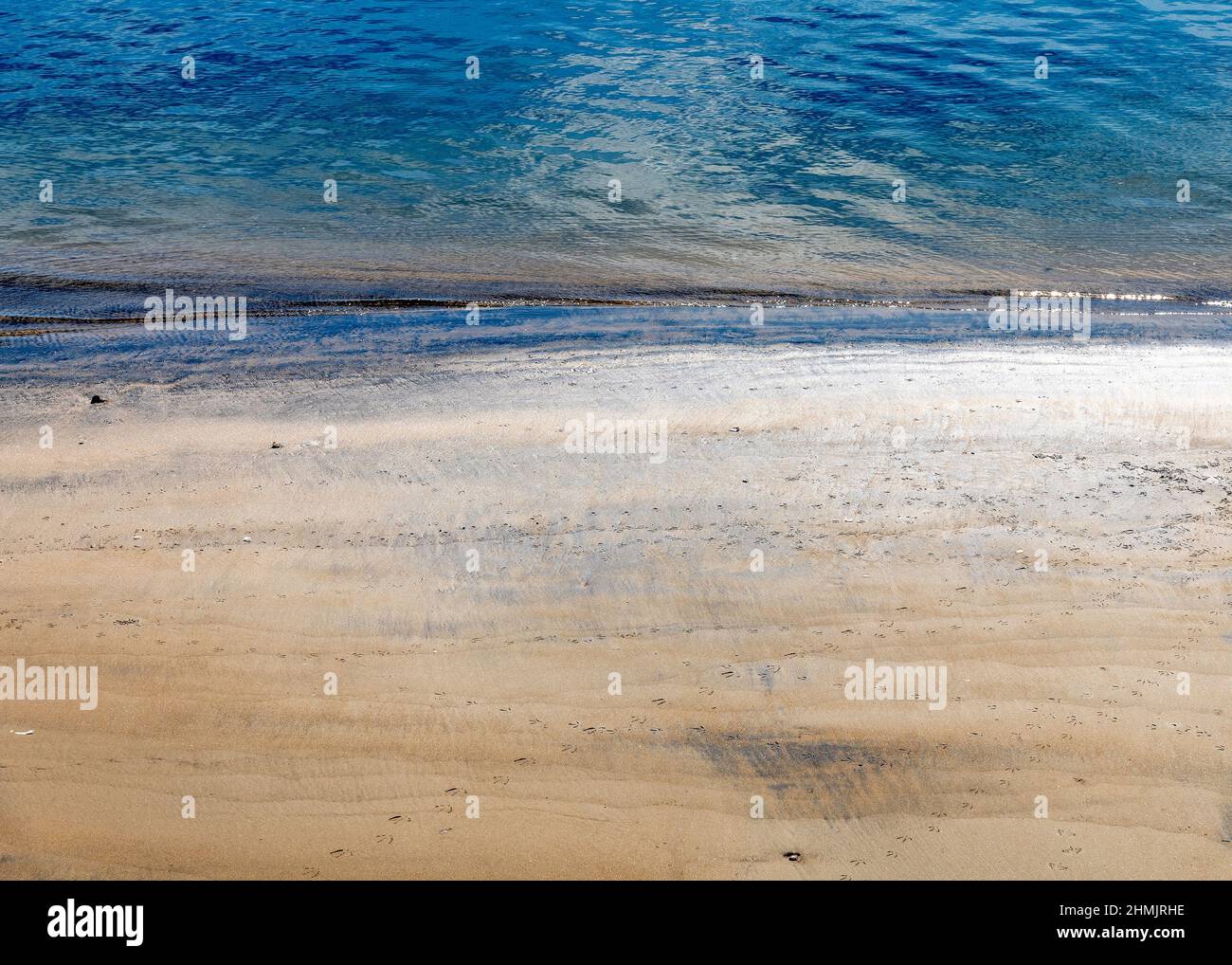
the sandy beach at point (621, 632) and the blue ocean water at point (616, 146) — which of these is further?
the blue ocean water at point (616, 146)

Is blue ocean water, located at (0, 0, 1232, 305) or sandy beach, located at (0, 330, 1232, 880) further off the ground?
blue ocean water, located at (0, 0, 1232, 305)

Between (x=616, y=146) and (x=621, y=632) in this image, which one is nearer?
(x=621, y=632)

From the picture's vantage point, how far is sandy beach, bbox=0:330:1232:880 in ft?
13.2

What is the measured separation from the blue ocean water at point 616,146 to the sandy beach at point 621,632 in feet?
13.9

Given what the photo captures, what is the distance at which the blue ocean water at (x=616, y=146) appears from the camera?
11.2 m

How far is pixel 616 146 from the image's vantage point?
1401 centimetres

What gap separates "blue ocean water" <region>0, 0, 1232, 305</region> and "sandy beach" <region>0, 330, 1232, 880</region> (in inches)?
167

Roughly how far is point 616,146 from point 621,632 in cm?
1043

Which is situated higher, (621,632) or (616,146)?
(616,146)

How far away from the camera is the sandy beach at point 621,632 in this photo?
158 inches

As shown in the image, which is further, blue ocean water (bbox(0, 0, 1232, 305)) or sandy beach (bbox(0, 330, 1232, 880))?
blue ocean water (bbox(0, 0, 1232, 305))

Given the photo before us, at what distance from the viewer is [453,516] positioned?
231 inches

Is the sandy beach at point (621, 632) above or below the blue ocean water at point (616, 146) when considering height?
below
